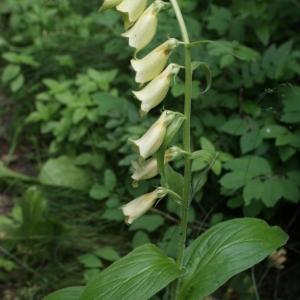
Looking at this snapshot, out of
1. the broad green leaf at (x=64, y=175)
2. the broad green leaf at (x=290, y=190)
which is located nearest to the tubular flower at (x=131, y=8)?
the broad green leaf at (x=290, y=190)

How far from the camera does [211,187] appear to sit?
268 centimetres

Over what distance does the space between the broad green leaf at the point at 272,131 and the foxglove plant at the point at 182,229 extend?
0.79 meters

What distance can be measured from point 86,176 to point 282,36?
1613mm

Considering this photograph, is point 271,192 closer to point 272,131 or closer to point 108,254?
point 272,131

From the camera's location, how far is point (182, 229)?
1.64 metres

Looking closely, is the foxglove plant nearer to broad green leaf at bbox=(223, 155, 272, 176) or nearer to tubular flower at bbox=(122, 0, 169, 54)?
tubular flower at bbox=(122, 0, 169, 54)

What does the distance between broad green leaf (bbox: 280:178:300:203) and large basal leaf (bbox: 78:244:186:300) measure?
0.78m

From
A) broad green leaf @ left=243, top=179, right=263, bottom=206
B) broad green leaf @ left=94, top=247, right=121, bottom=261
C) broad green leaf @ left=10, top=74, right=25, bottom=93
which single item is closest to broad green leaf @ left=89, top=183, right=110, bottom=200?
broad green leaf @ left=94, top=247, right=121, bottom=261

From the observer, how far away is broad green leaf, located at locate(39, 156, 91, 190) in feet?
10.4

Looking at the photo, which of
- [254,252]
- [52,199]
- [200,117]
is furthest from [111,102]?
[254,252]

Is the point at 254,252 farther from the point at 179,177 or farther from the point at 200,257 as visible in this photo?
the point at 179,177

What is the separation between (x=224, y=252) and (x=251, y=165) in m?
0.72

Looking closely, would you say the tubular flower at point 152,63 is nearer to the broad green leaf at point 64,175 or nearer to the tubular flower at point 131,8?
the tubular flower at point 131,8

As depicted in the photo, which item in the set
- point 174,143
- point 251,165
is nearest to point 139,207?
point 251,165
